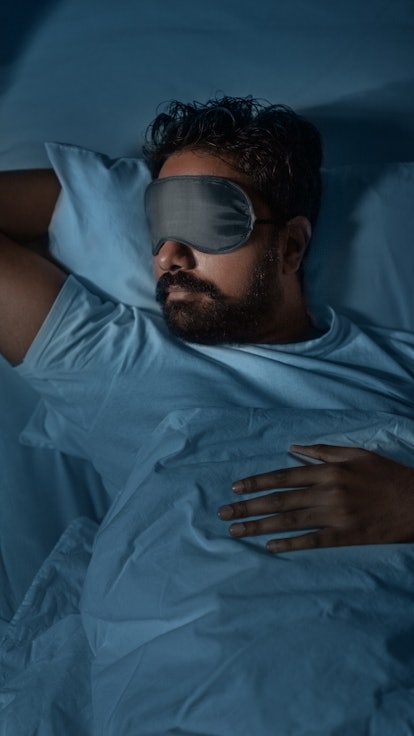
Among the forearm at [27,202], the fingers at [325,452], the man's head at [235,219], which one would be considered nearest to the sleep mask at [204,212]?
the man's head at [235,219]

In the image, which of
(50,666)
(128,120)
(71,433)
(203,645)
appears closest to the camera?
(203,645)

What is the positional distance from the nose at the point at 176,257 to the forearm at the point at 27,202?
26cm

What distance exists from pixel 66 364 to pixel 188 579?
45cm

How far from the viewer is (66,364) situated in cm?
139

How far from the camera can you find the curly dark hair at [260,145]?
1.47 m

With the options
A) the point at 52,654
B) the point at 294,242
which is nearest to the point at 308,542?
the point at 52,654

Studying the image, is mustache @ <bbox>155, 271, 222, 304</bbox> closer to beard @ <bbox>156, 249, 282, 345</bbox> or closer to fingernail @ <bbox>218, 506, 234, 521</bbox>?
beard @ <bbox>156, 249, 282, 345</bbox>

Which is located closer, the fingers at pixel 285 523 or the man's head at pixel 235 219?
the fingers at pixel 285 523

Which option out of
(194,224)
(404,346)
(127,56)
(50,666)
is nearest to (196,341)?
(194,224)

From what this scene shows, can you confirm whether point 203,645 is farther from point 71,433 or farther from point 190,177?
point 190,177

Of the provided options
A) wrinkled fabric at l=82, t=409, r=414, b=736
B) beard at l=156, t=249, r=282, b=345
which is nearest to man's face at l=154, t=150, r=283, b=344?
beard at l=156, t=249, r=282, b=345

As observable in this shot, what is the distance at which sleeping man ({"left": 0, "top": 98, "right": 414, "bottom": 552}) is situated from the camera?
138 cm

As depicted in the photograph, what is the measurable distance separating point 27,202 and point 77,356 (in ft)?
1.04

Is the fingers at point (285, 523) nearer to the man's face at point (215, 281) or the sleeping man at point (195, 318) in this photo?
the sleeping man at point (195, 318)
